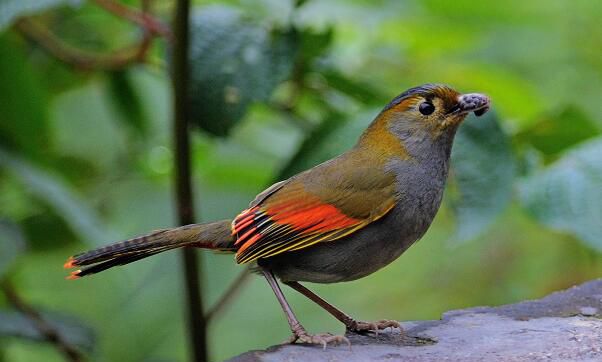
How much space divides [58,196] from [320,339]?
158 centimetres

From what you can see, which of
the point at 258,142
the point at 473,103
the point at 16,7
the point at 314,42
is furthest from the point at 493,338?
the point at 258,142

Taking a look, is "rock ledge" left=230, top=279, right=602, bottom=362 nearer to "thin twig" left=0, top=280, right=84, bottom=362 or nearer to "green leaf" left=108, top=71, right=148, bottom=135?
"thin twig" left=0, top=280, right=84, bottom=362

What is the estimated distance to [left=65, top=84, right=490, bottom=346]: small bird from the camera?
3533 mm

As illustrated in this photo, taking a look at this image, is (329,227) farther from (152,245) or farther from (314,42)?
(314,42)

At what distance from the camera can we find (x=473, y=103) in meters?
3.74

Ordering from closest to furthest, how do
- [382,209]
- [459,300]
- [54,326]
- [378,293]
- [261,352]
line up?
1. [261,352]
2. [382,209]
3. [54,326]
4. [459,300]
5. [378,293]

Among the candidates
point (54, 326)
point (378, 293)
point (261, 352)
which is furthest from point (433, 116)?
point (378, 293)

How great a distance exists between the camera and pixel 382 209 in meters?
3.58

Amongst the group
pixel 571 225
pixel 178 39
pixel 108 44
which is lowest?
pixel 571 225

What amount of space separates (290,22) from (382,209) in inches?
46.2

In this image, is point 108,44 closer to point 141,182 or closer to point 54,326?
point 141,182

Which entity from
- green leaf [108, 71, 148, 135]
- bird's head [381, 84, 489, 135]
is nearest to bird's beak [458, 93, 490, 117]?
bird's head [381, 84, 489, 135]

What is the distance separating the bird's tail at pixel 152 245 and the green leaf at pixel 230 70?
0.75 metres

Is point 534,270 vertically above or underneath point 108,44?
underneath
